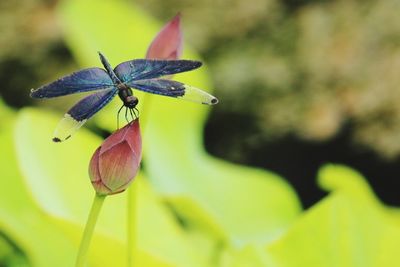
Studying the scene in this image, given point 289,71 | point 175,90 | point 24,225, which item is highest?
point 175,90

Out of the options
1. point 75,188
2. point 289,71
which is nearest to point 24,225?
point 75,188

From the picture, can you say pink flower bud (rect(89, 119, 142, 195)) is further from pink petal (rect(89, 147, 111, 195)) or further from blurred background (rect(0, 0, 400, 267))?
blurred background (rect(0, 0, 400, 267))

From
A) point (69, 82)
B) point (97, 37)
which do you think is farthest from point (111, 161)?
point (97, 37)

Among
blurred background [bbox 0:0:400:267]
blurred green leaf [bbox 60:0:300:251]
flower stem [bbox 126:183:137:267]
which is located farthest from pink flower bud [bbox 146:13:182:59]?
blurred background [bbox 0:0:400:267]

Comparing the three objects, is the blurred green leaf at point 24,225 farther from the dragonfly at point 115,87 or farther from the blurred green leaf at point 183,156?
the dragonfly at point 115,87

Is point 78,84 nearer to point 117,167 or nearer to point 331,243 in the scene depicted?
point 117,167

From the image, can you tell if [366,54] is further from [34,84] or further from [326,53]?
[34,84]
